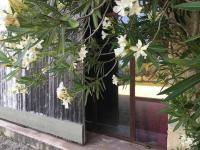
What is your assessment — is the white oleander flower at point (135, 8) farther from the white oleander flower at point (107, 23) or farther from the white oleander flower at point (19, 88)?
the white oleander flower at point (19, 88)

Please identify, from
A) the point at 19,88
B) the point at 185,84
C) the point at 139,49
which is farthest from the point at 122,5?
the point at 19,88

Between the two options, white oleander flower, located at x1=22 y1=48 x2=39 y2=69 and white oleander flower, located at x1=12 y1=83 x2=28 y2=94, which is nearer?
white oleander flower, located at x1=22 y1=48 x2=39 y2=69

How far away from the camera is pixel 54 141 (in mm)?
6707

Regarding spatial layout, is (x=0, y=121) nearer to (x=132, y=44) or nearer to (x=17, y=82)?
(x=17, y=82)

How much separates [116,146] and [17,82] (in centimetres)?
338

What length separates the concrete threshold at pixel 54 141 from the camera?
6223 mm

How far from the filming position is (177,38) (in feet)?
9.58

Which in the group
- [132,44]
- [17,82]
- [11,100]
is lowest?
[11,100]

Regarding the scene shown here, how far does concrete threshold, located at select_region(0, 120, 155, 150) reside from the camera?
20.4 feet

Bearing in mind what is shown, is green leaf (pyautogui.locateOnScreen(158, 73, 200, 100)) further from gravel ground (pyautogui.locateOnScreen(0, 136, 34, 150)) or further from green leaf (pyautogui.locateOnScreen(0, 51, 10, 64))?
gravel ground (pyautogui.locateOnScreen(0, 136, 34, 150))

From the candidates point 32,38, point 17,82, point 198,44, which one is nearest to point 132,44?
point 198,44

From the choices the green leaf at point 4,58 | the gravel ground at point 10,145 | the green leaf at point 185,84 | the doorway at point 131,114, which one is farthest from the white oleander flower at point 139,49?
the gravel ground at point 10,145

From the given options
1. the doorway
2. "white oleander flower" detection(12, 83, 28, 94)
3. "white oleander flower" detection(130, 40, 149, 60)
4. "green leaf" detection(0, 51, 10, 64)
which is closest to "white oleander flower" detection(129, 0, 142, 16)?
"white oleander flower" detection(130, 40, 149, 60)

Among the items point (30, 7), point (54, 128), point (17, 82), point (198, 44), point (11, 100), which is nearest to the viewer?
point (30, 7)
